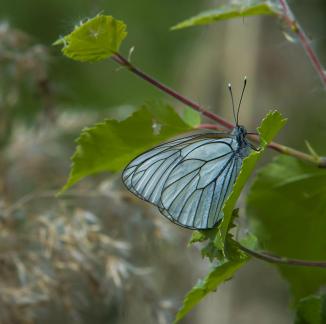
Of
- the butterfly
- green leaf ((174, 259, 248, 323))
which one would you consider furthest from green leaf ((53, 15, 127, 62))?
green leaf ((174, 259, 248, 323))

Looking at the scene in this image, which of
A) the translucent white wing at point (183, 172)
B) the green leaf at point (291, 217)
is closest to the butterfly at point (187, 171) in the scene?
the translucent white wing at point (183, 172)

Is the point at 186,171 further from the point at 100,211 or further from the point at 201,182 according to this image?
the point at 100,211

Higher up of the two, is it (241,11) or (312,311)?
(241,11)

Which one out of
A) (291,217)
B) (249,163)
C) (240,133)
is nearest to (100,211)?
(291,217)

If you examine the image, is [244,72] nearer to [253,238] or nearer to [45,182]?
[45,182]

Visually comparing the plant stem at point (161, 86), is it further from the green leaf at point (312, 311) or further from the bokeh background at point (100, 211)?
the green leaf at point (312, 311)

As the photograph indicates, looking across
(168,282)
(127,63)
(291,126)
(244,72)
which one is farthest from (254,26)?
(127,63)
